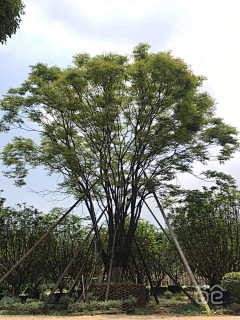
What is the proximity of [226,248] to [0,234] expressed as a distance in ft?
32.1

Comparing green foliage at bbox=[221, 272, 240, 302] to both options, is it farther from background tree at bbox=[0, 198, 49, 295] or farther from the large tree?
background tree at bbox=[0, 198, 49, 295]

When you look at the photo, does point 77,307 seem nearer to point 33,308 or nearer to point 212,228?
point 33,308

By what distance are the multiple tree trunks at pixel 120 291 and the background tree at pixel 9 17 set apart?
847 cm

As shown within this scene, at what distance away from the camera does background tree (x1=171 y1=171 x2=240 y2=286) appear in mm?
13195

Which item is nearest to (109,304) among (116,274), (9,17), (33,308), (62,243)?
Result: (116,274)

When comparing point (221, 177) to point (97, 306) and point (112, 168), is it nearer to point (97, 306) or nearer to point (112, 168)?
point (112, 168)

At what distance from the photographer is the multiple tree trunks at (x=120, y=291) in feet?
36.0

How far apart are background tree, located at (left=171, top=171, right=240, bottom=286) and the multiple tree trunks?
3824 millimetres

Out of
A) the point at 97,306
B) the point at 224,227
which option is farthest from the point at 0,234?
the point at 224,227

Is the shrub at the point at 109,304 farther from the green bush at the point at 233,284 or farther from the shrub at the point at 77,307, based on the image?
the green bush at the point at 233,284

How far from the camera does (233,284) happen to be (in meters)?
10.2

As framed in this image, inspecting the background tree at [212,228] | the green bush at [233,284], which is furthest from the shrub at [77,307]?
the background tree at [212,228]

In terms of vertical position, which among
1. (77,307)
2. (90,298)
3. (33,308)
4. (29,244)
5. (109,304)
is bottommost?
(33,308)

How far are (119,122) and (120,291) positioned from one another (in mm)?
5872
